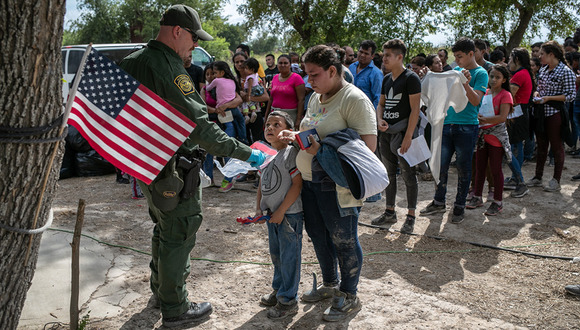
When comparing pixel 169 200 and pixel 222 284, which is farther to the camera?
pixel 222 284

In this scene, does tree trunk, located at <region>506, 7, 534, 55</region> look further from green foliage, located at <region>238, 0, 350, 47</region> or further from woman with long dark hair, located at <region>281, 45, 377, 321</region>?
woman with long dark hair, located at <region>281, 45, 377, 321</region>

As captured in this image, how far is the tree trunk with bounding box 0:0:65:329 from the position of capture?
2.27 meters

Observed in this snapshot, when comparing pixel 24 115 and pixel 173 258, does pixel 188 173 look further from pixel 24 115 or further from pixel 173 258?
pixel 24 115

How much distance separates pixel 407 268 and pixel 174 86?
8.83 ft

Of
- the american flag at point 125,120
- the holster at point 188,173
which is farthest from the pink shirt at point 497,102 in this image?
the american flag at point 125,120

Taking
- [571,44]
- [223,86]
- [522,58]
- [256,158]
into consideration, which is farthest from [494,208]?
[571,44]

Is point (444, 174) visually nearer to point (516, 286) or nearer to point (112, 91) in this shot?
point (516, 286)

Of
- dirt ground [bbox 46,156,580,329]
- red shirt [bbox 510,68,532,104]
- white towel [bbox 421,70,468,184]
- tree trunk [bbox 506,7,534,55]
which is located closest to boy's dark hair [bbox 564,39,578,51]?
red shirt [bbox 510,68,532,104]

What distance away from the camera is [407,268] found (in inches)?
179

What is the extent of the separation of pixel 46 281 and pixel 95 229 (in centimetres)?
141

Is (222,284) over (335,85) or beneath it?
beneath

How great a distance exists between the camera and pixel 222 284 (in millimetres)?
4109

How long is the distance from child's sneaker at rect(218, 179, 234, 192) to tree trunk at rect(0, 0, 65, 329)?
14.9 ft

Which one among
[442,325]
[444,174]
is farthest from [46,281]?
[444,174]
